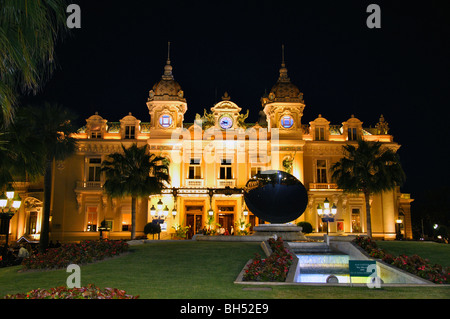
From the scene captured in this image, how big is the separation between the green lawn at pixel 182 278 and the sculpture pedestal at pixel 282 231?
5.63m

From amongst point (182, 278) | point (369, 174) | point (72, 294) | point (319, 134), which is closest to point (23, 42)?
point (72, 294)

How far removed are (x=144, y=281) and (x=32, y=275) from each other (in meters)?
5.51

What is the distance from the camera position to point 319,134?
4947 centimetres

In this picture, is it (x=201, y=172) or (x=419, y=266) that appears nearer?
(x=419, y=266)

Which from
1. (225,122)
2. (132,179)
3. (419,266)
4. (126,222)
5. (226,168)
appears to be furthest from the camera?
(225,122)

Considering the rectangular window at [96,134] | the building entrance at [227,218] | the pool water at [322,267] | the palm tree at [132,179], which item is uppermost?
the rectangular window at [96,134]

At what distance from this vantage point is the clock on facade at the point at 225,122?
47.6 metres

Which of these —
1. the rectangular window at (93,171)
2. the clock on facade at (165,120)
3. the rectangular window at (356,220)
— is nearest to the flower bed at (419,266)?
the rectangular window at (356,220)

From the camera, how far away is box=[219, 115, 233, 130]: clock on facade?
47.6 meters

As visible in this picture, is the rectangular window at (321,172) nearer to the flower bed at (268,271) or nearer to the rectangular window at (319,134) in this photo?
the rectangular window at (319,134)

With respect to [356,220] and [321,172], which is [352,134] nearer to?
[321,172]

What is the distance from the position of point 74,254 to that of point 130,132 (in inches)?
1130

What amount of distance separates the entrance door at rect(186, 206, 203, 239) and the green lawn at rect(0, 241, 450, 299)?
20549 mm
